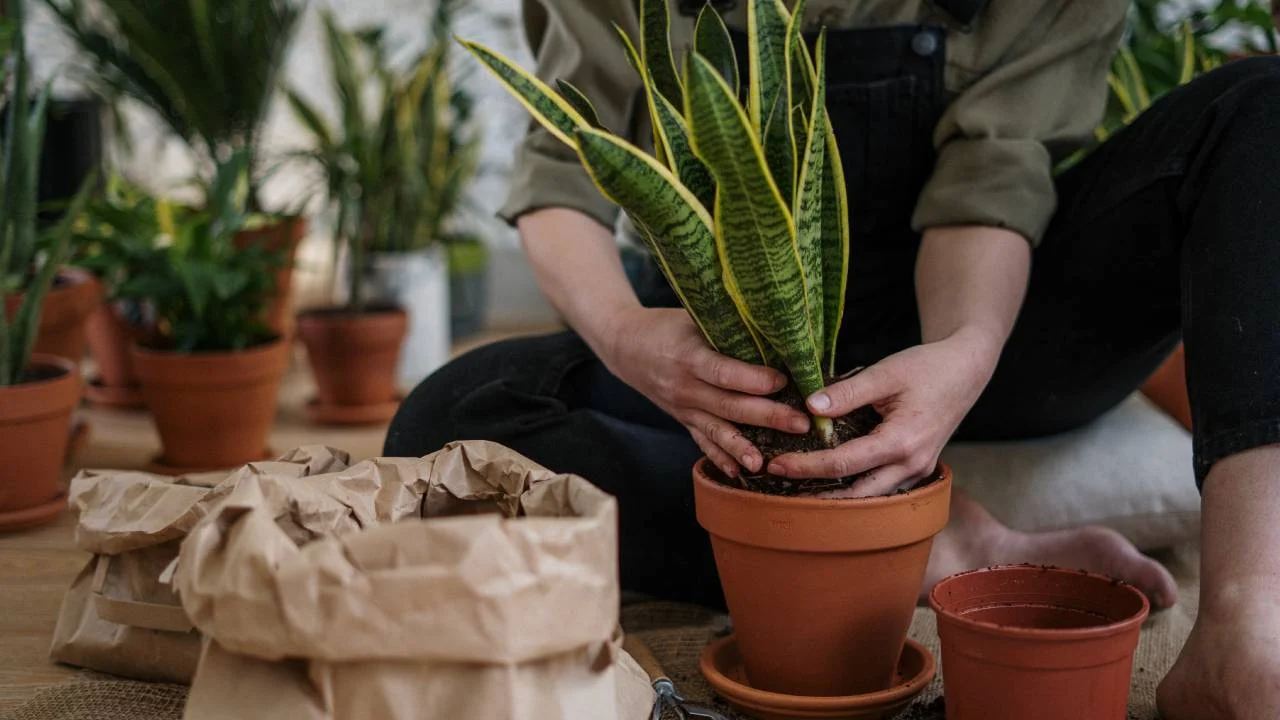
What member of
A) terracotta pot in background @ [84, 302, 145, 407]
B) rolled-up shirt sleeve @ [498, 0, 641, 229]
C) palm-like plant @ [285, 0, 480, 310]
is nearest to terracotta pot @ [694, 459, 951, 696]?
rolled-up shirt sleeve @ [498, 0, 641, 229]

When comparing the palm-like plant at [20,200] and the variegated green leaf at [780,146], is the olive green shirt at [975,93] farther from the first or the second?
the palm-like plant at [20,200]

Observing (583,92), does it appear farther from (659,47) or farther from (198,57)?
(198,57)

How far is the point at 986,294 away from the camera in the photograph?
1.19 m

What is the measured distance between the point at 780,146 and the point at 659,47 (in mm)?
145

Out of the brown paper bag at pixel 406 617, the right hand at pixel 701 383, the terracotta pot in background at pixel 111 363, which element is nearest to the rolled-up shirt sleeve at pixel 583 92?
the right hand at pixel 701 383

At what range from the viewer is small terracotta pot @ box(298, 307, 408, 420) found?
93.6 inches

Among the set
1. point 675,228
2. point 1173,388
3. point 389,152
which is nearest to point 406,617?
point 675,228

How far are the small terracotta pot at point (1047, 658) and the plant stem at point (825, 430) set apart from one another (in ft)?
0.48

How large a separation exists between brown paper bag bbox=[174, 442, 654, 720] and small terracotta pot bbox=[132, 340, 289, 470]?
3.85ft

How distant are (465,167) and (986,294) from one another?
1.95m

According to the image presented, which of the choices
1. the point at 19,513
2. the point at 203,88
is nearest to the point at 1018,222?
the point at 19,513

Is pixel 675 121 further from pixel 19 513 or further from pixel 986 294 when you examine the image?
pixel 19 513

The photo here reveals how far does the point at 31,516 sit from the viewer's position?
166 cm

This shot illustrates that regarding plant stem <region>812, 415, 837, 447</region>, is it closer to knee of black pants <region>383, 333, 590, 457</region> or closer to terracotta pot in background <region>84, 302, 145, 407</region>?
knee of black pants <region>383, 333, 590, 457</region>
